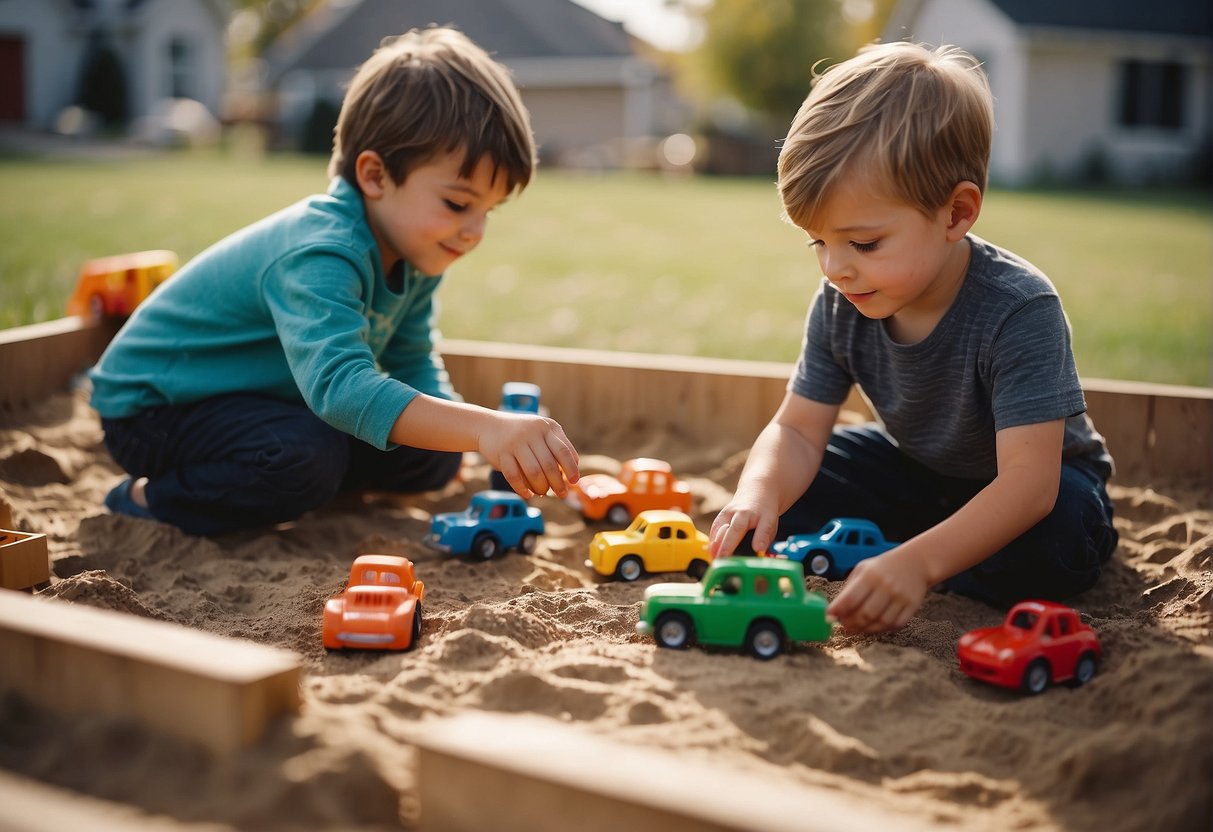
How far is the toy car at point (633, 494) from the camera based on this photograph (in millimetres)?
3010

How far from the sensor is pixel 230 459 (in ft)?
9.48

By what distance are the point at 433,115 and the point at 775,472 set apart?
117cm

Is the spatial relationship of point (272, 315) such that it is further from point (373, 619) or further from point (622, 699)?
point (622, 699)

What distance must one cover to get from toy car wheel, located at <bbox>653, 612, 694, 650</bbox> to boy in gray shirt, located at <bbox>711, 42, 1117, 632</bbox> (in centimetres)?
26

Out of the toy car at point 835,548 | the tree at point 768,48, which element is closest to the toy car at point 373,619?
the toy car at point 835,548

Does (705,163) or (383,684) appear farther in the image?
(705,163)

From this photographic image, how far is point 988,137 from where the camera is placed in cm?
236

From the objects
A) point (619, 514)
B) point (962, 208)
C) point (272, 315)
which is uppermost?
point (962, 208)

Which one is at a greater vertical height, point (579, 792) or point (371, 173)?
point (371, 173)

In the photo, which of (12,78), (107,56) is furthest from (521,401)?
(107,56)

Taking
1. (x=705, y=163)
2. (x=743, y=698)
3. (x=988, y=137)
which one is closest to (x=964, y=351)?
(x=988, y=137)

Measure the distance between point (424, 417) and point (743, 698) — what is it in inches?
36.5

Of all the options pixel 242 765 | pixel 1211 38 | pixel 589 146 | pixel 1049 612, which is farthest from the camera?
pixel 589 146

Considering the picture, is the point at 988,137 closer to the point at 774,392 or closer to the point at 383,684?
the point at 774,392
